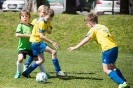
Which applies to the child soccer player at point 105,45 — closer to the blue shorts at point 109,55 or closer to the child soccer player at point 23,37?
the blue shorts at point 109,55

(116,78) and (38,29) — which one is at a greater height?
(38,29)

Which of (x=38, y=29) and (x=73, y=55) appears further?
(x=73, y=55)

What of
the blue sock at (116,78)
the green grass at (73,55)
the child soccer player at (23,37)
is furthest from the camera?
the child soccer player at (23,37)

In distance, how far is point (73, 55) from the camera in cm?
1560

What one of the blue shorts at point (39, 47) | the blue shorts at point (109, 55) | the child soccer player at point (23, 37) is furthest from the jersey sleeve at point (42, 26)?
the blue shorts at point (109, 55)

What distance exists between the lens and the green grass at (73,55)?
8.88 metres

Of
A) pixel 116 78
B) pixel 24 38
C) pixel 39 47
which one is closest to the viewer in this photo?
pixel 116 78

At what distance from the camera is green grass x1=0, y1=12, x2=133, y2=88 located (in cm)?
888

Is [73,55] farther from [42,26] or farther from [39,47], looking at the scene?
[42,26]

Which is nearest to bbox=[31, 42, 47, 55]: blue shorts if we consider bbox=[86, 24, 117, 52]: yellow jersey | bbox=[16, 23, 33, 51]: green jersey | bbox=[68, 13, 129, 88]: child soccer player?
bbox=[16, 23, 33, 51]: green jersey

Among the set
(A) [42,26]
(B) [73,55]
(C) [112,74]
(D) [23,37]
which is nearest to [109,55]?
(C) [112,74]

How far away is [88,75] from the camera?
10.1m

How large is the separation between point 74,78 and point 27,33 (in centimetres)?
136

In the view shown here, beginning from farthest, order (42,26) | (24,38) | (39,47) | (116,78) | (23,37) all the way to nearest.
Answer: (24,38), (23,37), (39,47), (42,26), (116,78)
